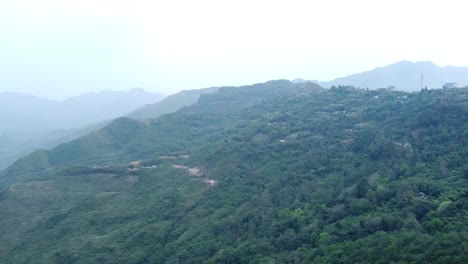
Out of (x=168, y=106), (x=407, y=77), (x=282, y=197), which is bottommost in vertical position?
(x=282, y=197)

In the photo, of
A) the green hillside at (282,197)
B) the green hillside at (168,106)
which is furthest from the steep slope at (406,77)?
the green hillside at (282,197)

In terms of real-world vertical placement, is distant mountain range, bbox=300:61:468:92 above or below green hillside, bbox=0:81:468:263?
above

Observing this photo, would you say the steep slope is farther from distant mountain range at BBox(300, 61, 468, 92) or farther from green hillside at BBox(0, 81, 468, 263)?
green hillside at BBox(0, 81, 468, 263)

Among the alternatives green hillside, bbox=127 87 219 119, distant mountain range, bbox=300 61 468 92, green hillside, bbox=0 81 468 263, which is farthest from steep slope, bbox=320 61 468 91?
green hillside, bbox=0 81 468 263

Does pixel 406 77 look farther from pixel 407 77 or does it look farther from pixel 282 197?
pixel 282 197

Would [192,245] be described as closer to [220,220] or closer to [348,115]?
[220,220]

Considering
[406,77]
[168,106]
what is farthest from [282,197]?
[406,77]
